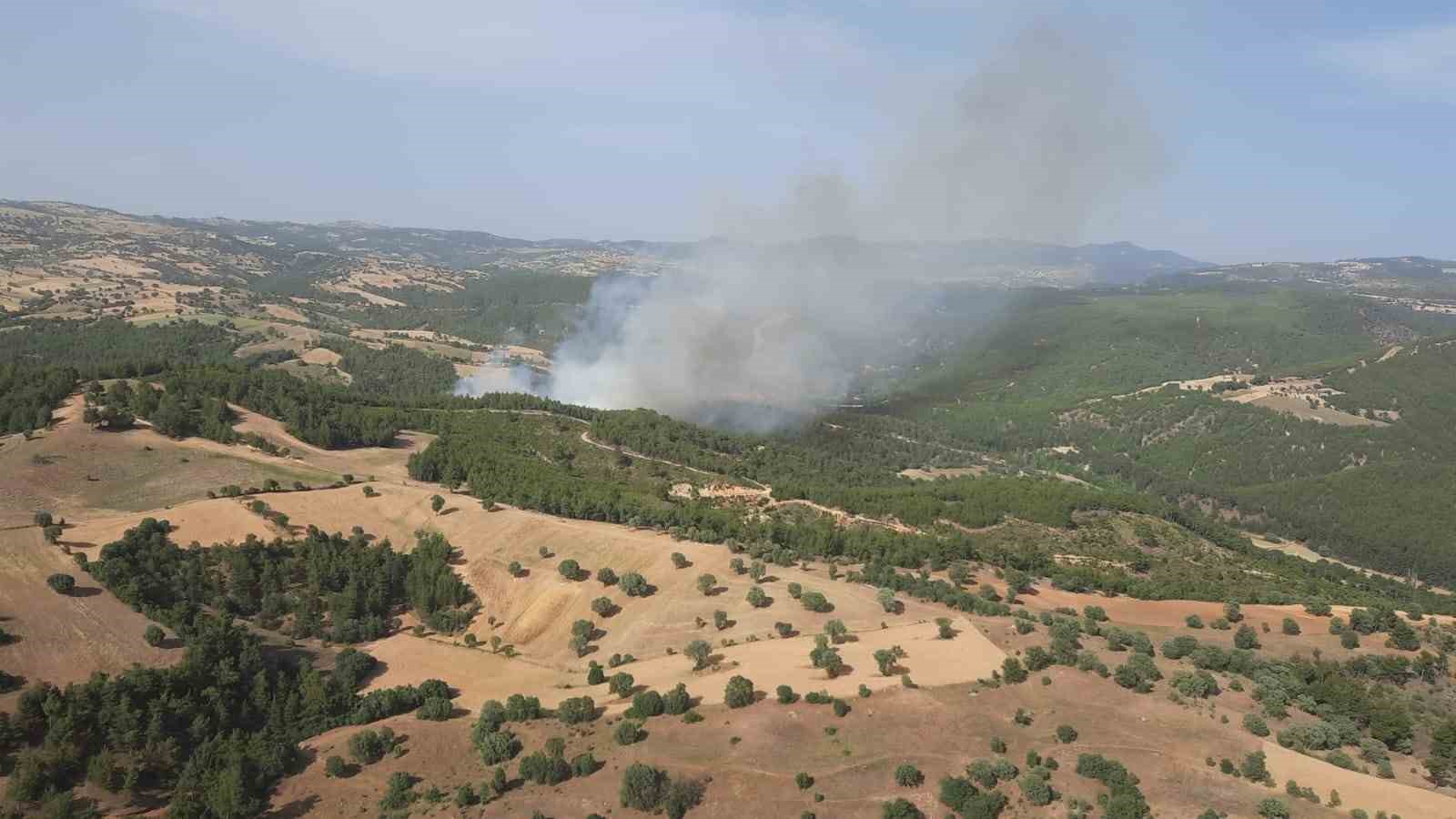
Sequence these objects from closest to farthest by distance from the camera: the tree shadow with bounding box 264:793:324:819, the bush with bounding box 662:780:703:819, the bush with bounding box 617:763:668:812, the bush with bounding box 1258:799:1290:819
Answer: the bush with bounding box 1258:799:1290:819 < the bush with bounding box 662:780:703:819 < the bush with bounding box 617:763:668:812 < the tree shadow with bounding box 264:793:324:819

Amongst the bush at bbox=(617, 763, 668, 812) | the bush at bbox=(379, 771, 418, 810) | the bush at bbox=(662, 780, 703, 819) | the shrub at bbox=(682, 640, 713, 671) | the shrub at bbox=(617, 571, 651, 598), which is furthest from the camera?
the shrub at bbox=(617, 571, 651, 598)

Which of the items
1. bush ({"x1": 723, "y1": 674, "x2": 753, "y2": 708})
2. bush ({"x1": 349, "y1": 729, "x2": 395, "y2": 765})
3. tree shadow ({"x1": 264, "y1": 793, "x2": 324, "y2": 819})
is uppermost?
bush ({"x1": 723, "y1": 674, "x2": 753, "y2": 708})

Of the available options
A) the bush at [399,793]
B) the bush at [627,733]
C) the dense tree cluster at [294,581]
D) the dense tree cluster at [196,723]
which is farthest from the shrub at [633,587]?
the bush at [399,793]

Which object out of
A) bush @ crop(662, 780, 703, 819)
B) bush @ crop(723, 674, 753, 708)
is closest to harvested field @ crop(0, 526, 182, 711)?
bush @ crop(662, 780, 703, 819)

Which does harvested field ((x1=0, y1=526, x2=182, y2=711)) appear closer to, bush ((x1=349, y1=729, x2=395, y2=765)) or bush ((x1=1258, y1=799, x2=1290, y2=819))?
bush ((x1=349, y1=729, x2=395, y2=765))

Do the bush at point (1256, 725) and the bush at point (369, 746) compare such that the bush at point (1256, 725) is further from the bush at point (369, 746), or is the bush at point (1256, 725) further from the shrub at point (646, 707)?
the bush at point (369, 746)

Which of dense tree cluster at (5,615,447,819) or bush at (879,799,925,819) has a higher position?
bush at (879,799,925,819)

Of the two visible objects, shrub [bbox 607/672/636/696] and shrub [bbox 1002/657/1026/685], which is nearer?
shrub [bbox 1002/657/1026/685]
